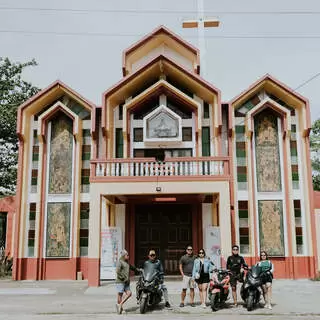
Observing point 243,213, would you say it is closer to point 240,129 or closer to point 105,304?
point 240,129

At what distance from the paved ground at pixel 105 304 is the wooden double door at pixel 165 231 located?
1624mm

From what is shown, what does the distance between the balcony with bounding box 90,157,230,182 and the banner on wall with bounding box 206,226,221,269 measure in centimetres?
263

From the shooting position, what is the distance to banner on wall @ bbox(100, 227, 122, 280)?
14617 millimetres

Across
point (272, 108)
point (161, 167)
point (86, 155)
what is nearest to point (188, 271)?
point (161, 167)

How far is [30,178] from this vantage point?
1588 centimetres

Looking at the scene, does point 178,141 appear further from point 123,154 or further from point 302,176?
point 302,176

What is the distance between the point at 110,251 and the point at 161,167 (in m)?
3.88

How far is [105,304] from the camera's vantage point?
10.1 meters

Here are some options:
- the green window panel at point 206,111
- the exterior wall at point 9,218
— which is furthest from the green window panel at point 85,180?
the green window panel at point 206,111

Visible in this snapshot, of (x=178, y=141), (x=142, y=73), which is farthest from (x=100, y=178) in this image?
(x=142, y=73)

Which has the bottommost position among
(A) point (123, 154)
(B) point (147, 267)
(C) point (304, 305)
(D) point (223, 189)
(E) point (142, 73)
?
(C) point (304, 305)

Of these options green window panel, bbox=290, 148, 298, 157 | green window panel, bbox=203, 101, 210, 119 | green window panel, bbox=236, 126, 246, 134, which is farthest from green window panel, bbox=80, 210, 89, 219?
green window panel, bbox=290, 148, 298, 157

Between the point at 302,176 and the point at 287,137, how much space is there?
5.19ft

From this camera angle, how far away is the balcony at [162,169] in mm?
13016
